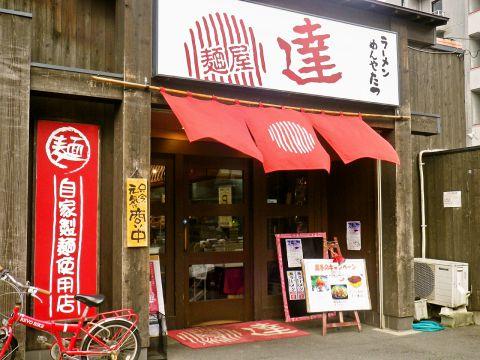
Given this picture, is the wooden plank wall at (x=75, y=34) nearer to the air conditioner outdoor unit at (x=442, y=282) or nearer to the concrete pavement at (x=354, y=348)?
the concrete pavement at (x=354, y=348)

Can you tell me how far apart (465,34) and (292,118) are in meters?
28.4

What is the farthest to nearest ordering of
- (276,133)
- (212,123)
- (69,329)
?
(276,133), (212,123), (69,329)

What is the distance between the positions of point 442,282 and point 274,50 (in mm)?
4962

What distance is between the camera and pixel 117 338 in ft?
19.1

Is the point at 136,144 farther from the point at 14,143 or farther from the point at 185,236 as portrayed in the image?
the point at 185,236

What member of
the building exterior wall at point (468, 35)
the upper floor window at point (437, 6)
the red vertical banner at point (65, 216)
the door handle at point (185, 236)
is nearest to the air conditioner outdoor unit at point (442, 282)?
the door handle at point (185, 236)

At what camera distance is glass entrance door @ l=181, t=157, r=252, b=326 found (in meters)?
8.53

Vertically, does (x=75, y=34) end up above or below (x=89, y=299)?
above

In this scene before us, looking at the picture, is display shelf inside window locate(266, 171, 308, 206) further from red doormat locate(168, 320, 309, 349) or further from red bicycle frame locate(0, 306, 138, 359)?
red bicycle frame locate(0, 306, 138, 359)

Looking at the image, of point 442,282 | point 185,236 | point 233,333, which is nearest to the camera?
point 233,333

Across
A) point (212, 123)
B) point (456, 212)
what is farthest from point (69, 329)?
point (456, 212)

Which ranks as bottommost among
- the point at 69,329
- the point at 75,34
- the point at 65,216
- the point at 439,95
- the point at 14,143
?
the point at 69,329

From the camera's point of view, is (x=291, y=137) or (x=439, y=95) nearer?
(x=291, y=137)

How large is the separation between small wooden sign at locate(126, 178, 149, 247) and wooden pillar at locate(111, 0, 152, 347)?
0.07 m
